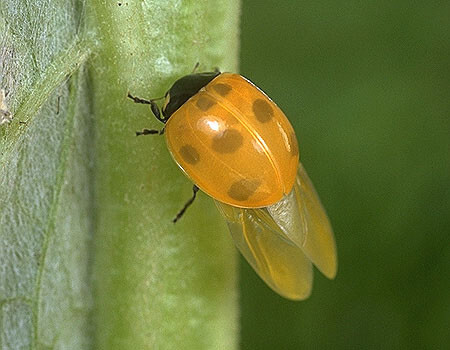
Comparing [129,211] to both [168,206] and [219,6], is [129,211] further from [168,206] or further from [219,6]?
[219,6]

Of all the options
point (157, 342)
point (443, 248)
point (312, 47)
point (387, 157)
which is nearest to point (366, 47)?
point (312, 47)

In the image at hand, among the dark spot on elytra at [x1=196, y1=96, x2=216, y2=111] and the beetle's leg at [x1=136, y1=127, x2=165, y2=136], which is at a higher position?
the dark spot on elytra at [x1=196, y1=96, x2=216, y2=111]

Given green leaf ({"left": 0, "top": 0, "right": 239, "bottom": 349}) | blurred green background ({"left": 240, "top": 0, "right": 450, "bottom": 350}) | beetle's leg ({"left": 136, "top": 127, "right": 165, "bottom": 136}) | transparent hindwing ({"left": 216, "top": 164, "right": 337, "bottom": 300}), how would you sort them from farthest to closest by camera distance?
blurred green background ({"left": 240, "top": 0, "right": 450, "bottom": 350}) → transparent hindwing ({"left": 216, "top": 164, "right": 337, "bottom": 300}) → beetle's leg ({"left": 136, "top": 127, "right": 165, "bottom": 136}) → green leaf ({"left": 0, "top": 0, "right": 239, "bottom": 349})

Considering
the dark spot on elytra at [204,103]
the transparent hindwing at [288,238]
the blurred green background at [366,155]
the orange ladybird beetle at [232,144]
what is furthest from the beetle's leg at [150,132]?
the blurred green background at [366,155]

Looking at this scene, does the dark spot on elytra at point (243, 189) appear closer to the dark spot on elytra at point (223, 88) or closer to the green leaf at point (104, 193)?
the green leaf at point (104, 193)

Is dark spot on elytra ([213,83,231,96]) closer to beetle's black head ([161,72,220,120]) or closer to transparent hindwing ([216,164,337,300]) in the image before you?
beetle's black head ([161,72,220,120])

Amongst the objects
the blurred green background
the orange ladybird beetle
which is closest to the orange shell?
the orange ladybird beetle
